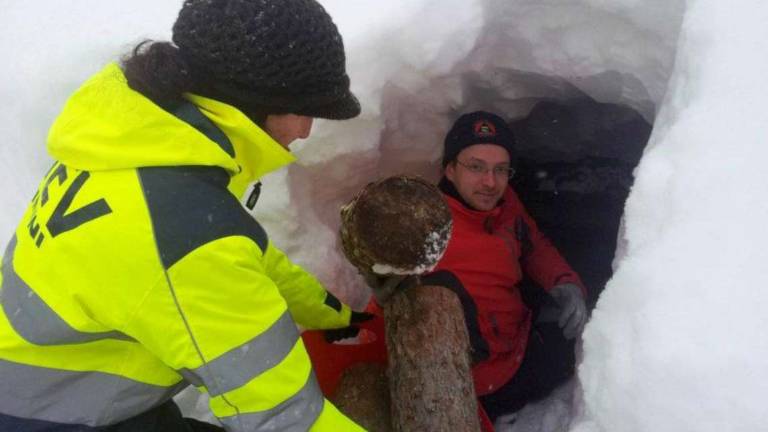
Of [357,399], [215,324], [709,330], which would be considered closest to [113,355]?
A: [215,324]

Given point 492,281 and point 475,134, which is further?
point 475,134

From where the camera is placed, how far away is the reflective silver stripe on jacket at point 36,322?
1.25 metres

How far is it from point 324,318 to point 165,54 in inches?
35.1

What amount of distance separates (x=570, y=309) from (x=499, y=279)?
1.13 feet

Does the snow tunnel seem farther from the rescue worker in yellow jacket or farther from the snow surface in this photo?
the rescue worker in yellow jacket

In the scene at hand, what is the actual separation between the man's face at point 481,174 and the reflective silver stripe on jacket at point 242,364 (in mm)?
1501

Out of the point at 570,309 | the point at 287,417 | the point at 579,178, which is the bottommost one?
the point at 570,309

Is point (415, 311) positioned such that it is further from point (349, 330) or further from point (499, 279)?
point (499, 279)

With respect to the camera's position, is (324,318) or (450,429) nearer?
(450,429)

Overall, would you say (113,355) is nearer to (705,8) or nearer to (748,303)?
(748,303)

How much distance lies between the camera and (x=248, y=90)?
1.28 meters

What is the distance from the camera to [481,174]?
2.62 m

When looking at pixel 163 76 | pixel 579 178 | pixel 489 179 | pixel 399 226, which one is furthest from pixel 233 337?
pixel 579 178

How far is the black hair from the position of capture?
1257mm
